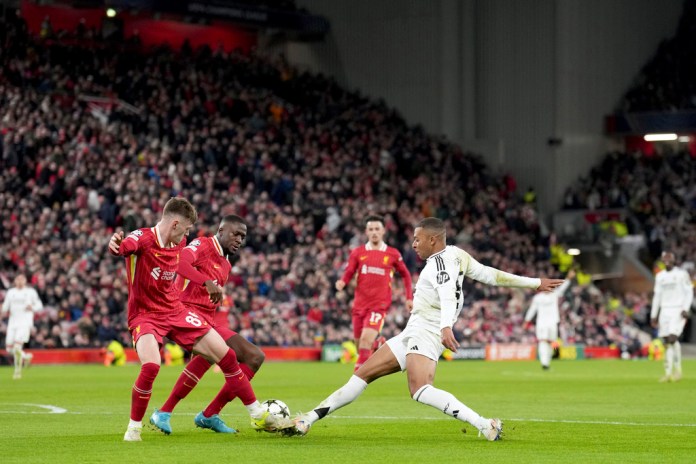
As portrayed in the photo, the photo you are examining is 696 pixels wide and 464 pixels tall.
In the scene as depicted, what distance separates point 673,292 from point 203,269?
50.9 ft

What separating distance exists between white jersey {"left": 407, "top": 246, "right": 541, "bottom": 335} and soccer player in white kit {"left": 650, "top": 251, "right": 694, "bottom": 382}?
14568mm

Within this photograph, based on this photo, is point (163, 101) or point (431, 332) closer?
point (431, 332)

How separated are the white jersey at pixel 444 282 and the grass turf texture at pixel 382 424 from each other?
49.3 inches

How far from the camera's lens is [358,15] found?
191ft

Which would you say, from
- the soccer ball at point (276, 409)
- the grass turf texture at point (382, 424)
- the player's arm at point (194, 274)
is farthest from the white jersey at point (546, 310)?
the soccer ball at point (276, 409)

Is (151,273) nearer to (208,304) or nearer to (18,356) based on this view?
(208,304)

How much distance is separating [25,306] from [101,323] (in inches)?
241

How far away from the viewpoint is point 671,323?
27172 millimetres

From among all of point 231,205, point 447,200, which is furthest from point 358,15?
point 231,205

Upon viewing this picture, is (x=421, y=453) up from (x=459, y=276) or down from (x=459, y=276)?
down

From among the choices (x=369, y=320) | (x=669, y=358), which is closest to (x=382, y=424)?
(x=369, y=320)

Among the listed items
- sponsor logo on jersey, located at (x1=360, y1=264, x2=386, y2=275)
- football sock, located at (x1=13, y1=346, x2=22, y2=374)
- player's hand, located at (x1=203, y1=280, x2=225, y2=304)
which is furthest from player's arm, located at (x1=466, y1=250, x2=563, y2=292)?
football sock, located at (x1=13, y1=346, x2=22, y2=374)

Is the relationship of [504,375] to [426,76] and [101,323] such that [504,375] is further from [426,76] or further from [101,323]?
[426,76]

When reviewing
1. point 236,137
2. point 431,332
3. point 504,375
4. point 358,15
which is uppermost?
point 358,15
